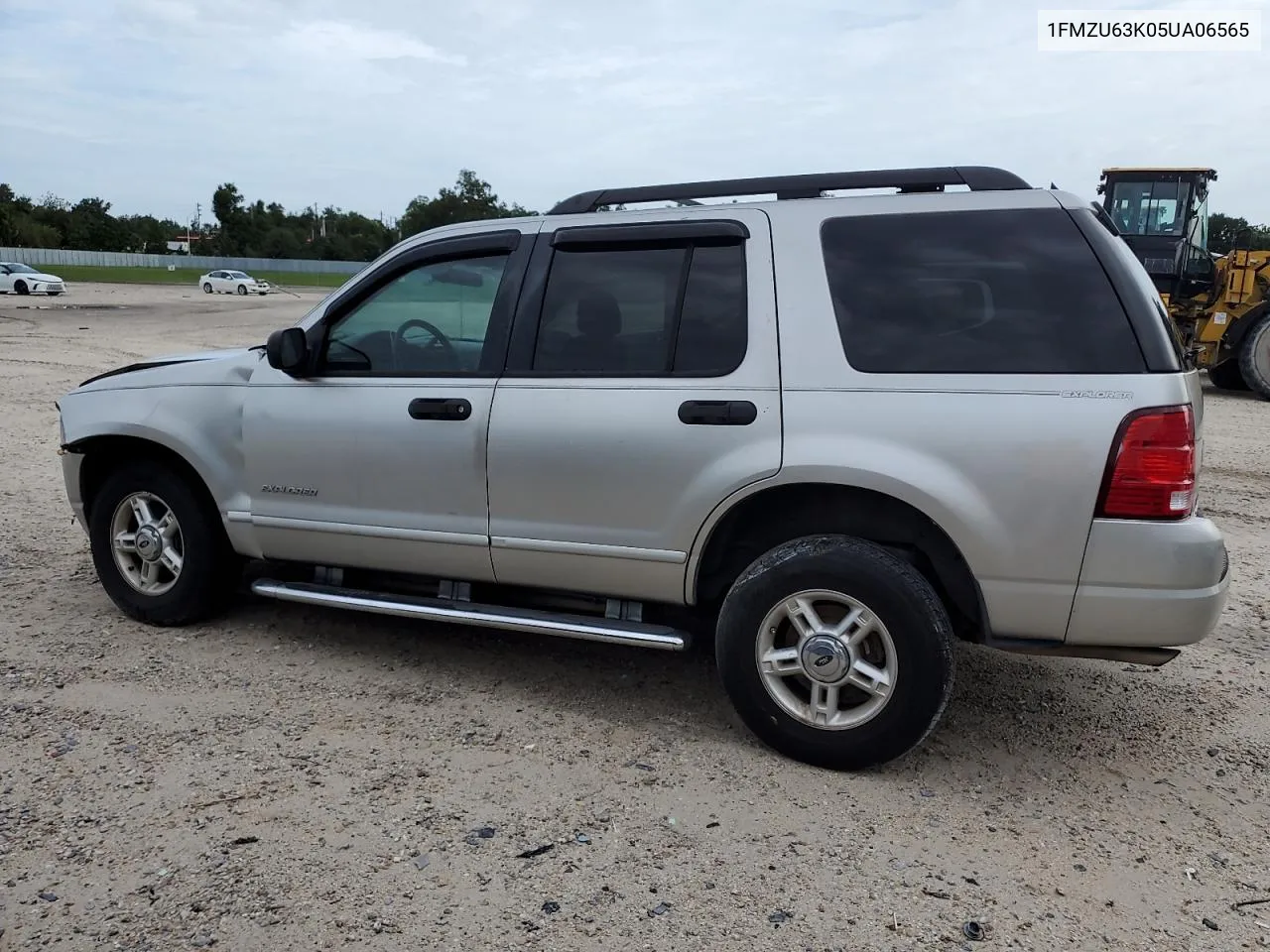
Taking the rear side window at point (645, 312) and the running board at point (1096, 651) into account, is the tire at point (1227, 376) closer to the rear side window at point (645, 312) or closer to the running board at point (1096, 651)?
the running board at point (1096, 651)

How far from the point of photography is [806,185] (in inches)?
149

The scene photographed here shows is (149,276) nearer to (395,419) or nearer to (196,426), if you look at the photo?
(196,426)

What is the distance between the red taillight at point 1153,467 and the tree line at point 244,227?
8262cm

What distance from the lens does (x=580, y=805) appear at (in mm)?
3324

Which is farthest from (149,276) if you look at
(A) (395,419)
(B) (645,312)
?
(B) (645,312)

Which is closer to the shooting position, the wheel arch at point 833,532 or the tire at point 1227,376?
the wheel arch at point 833,532

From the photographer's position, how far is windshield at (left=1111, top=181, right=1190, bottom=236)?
16375 millimetres

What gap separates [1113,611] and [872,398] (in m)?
1.02

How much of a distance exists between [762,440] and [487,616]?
4.38ft

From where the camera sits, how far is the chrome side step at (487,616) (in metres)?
3.80

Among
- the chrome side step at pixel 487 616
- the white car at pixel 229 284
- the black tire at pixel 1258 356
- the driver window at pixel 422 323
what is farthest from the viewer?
the white car at pixel 229 284

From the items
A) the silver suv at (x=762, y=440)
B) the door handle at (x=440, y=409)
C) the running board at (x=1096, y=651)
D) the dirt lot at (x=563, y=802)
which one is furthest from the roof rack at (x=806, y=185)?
the dirt lot at (x=563, y=802)

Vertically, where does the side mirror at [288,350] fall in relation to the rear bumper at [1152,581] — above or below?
above

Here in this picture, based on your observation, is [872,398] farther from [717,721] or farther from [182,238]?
[182,238]
